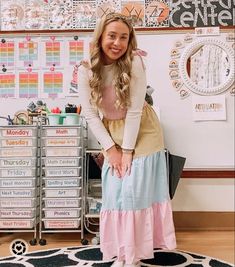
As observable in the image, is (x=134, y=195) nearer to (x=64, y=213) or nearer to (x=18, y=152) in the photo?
(x=64, y=213)

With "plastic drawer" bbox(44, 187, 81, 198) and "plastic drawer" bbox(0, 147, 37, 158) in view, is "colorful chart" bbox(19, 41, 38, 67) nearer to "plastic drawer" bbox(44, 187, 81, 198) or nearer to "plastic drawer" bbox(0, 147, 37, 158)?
"plastic drawer" bbox(0, 147, 37, 158)

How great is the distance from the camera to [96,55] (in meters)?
1.06

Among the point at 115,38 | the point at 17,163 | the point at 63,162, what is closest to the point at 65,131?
the point at 63,162

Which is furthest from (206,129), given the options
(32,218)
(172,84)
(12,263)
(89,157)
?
(12,263)

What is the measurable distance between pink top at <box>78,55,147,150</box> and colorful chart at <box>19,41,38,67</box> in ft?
2.20

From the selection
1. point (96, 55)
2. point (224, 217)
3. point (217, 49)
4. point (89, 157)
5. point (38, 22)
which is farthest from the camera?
point (38, 22)

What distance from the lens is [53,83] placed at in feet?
5.55

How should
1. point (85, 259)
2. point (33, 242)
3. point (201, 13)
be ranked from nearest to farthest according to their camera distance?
point (85, 259)
point (33, 242)
point (201, 13)

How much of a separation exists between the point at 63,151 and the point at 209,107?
0.67m

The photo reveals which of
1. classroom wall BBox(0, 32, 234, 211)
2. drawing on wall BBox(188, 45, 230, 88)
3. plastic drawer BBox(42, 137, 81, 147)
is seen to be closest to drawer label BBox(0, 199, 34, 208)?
plastic drawer BBox(42, 137, 81, 147)

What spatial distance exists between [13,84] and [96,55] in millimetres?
750

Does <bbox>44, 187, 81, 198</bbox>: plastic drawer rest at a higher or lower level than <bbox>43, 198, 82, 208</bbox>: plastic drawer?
higher

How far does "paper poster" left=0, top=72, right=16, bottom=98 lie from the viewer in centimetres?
169

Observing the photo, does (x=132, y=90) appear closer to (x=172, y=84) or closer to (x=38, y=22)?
(x=172, y=84)
